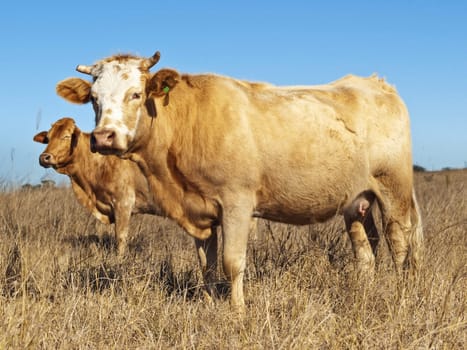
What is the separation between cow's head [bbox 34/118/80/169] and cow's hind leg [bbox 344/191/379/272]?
5698 mm

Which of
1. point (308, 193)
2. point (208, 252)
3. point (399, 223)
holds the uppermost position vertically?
point (308, 193)

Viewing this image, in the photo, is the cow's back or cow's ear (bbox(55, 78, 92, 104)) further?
cow's ear (bbox(55, 78, 92, 104))

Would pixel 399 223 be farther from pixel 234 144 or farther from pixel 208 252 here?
pixel 234 144

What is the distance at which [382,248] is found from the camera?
743cm

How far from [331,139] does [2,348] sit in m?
3.63

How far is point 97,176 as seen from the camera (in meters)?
10.5

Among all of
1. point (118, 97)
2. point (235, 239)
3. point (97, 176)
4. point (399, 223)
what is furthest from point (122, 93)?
point (97, 176)

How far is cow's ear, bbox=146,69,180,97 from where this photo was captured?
5340mm

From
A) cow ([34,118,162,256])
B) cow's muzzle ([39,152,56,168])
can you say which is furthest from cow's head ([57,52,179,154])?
cow's muzzle ([39,152,56,168])

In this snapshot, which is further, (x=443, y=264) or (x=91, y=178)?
(x=91, y=178)

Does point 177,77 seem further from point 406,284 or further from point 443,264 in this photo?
point 443,264

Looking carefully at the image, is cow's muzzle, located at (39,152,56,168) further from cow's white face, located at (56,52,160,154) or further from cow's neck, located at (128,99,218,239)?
cow's neck, located at (128,99,218,239)

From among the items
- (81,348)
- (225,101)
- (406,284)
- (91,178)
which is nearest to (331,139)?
(225,101)

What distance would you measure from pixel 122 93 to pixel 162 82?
427mm
